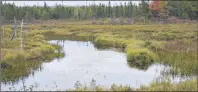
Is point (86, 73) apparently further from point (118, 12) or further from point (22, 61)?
point (118, 12)

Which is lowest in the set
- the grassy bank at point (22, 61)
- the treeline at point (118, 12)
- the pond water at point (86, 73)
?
the pond water at point (86, 73)

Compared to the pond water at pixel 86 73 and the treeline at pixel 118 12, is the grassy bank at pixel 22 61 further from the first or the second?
the treeline at pixel 118 12

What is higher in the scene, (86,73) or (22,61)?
(22,61)

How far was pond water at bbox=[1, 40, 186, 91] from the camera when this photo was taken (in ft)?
90.7

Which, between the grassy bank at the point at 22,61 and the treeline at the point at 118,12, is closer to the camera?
the grassy bank at the point at 22,61

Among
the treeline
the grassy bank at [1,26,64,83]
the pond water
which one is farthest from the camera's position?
the treeline

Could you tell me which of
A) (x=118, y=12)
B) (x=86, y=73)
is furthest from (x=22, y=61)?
(x=118, y=12)

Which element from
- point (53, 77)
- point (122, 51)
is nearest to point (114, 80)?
point (53, 77)

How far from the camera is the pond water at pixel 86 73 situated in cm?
2766

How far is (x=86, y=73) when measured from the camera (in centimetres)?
3206

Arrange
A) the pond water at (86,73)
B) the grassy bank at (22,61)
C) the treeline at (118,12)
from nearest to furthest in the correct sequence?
the pond water at (86,73) → the grassy bank at (22,61) → the treeline at (118,12)

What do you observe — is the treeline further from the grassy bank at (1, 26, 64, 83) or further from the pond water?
the pond water

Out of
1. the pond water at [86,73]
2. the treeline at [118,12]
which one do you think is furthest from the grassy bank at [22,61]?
the treeline at [118,12]

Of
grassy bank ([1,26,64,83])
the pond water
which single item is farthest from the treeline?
the pond water
